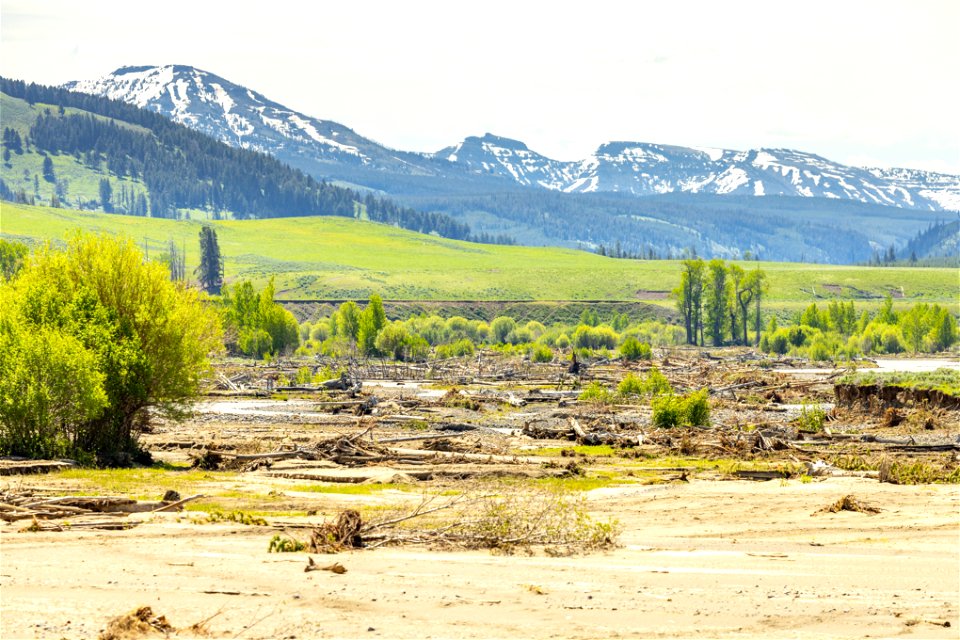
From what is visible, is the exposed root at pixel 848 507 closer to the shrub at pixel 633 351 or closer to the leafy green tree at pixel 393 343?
the shrub at pixel 633 351

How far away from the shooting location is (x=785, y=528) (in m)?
25.2

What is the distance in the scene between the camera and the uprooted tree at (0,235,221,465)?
35031 millimetres

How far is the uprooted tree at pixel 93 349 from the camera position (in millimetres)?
35031

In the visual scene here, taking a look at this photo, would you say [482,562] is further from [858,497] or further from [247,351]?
[247,351]

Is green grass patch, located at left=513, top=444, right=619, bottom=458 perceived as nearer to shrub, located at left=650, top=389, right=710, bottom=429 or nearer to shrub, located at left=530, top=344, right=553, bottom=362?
shrub, located at left=650, top=389, right=710, bottom=429

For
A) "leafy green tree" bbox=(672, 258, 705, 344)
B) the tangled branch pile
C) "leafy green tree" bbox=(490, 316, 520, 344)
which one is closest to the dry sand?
the tangled branch pile

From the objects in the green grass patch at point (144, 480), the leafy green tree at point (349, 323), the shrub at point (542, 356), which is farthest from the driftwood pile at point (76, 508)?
the leafy green tree at point (349, 323)

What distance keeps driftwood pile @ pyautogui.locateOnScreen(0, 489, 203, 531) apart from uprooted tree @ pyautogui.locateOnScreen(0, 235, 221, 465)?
8023 millimetres

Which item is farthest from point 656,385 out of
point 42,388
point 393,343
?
point 393,343

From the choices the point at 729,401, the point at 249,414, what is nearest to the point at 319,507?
the point at 249,414

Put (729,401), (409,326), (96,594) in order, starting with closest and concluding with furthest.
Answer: (96,594)
(729,401)
(409,326)

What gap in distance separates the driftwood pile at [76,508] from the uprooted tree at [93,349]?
26.3 ft

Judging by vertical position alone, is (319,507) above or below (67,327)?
below

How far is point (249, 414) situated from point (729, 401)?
27.6m
